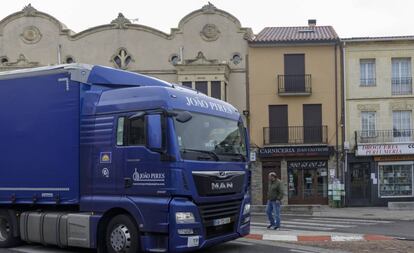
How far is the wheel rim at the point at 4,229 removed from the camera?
37.8 ft

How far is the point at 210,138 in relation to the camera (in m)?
10.0

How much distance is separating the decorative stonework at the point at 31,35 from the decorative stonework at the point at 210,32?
10031 millimetres

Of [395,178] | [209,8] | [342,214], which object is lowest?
[342,214]

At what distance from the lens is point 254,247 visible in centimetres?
1150

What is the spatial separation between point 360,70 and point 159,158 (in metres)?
25.6

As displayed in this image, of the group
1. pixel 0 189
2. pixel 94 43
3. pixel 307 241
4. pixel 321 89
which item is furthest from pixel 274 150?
pixel 0 189

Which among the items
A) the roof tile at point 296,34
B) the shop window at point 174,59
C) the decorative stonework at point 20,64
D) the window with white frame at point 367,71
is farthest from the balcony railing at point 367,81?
the decorative stonework at point 20,64

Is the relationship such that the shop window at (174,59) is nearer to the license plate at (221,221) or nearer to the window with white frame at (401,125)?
the window with white frame at (401,125)

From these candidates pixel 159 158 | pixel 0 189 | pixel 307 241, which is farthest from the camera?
pixel 307 241

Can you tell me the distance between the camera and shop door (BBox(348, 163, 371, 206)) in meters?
31.7

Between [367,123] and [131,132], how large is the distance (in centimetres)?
2514

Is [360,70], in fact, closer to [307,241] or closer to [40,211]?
[307,241]

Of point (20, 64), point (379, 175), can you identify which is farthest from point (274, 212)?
point (20, 64)

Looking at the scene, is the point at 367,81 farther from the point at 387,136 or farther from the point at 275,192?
the point at 275,192
